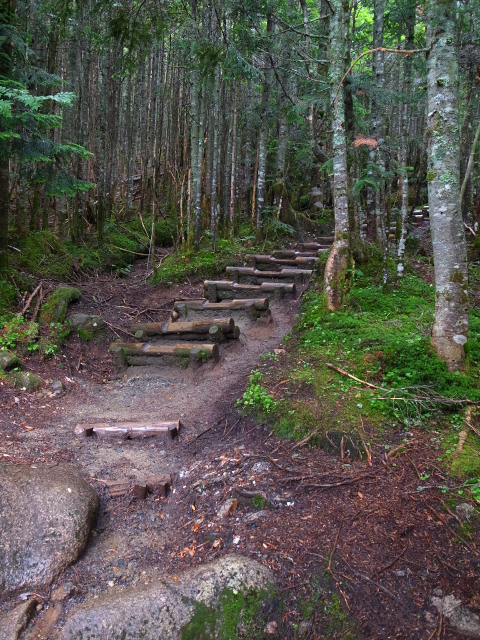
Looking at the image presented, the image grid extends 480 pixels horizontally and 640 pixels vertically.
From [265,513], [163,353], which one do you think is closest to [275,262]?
[163,353]

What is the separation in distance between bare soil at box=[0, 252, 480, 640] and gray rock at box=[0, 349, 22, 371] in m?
0.35

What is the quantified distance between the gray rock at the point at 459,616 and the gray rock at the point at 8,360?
228 inches

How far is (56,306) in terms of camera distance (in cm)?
745

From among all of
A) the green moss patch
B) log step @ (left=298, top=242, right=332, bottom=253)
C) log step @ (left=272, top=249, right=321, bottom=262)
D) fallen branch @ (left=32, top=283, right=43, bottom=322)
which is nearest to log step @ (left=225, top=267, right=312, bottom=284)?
log step @ (left=272, top=249, right=321, bottom=262)

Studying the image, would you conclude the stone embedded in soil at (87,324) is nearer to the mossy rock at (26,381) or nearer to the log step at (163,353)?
the log step at (163,353)

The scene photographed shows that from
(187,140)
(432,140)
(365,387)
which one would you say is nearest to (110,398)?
(365,387)

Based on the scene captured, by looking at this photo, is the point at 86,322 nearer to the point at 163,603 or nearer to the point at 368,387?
the point at 368,387

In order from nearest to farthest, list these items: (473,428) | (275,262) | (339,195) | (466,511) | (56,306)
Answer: (466,511) < (473,428) < (339,195) < (56,306) < (275,262)

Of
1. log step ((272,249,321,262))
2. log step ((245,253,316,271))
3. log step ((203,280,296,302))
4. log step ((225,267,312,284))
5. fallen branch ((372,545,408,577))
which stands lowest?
fallen branch ((372,545,408,577))

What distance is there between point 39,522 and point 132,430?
183 centimetres

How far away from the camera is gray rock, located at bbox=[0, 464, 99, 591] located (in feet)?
10.1

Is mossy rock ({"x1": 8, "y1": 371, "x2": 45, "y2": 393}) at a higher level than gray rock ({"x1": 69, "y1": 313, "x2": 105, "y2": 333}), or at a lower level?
lower

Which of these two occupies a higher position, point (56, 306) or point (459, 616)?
point (56, 306)

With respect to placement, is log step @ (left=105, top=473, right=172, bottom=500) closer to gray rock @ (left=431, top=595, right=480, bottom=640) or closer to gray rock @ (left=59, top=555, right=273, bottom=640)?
gray rock @ (left=59, top=555, right=273, bottom=640)
